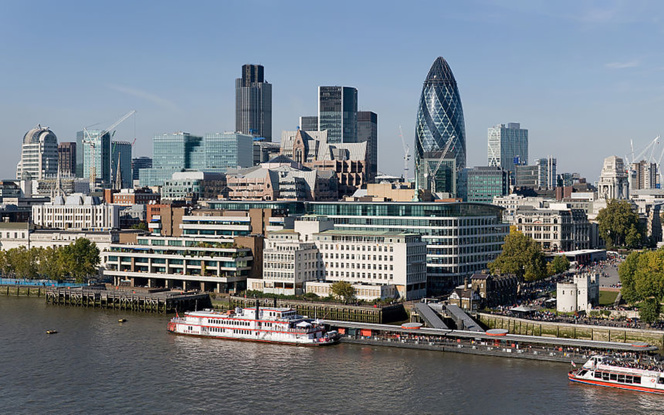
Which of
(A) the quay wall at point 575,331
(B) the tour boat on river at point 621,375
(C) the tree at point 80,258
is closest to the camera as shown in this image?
(B) the tour boat on river at point 621,375

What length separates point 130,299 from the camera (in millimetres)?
138500

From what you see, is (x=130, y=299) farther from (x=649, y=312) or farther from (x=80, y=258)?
(x=649, y=312)

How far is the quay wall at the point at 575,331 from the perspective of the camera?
102 metres

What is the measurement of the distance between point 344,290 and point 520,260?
34.9m

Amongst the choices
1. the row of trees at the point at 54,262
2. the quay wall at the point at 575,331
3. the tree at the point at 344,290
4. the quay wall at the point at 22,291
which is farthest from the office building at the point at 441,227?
the quay wall at the point at 22,291

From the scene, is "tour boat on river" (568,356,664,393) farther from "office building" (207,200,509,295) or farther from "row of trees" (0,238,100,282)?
"row of trees" (0,238,100,282)

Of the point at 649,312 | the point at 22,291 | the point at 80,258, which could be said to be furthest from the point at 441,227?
the point at 22,291

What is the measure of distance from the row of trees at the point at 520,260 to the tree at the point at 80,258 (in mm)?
68051

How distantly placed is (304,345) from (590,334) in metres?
32.9

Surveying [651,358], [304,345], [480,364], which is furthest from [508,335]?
[304,345]

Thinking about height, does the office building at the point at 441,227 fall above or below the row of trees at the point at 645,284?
above

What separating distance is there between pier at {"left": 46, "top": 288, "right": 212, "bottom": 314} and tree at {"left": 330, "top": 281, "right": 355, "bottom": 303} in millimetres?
20714

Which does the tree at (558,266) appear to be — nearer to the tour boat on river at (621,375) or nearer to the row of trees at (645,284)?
the row of trees at (645,284)

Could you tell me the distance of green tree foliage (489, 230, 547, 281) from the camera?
482 feet
